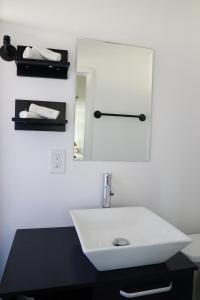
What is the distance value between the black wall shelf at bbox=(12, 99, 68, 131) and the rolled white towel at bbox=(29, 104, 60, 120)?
2cm

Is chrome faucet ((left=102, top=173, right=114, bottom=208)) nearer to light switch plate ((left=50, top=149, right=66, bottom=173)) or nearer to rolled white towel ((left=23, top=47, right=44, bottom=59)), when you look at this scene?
light switch plate ((left=50, top=149, right=66, bottom=173))

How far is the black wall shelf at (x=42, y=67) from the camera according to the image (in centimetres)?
121

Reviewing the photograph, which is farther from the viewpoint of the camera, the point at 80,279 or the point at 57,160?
the point at 57,160

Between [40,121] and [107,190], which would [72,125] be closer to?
[40,121]

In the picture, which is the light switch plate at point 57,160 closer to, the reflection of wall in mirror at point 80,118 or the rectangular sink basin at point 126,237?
the reflection of wall in mirror at point 80,118

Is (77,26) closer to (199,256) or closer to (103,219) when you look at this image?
(103,219)

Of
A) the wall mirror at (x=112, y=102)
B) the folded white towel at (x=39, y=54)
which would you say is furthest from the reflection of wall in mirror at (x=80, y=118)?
the folded white towel at (x=39, y=54)

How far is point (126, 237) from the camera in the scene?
1229mm

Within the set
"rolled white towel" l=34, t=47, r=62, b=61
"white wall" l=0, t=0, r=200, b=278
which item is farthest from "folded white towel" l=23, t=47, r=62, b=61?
"white wall" l=0, t=0, r=200, b=278

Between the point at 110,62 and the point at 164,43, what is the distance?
38 cm

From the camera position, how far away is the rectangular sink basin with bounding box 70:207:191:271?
91cm

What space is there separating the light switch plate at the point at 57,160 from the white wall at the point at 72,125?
1.2 inches

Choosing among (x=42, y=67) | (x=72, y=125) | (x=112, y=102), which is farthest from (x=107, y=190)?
(x=42, y=67)

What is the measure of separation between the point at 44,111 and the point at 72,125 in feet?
0.69
